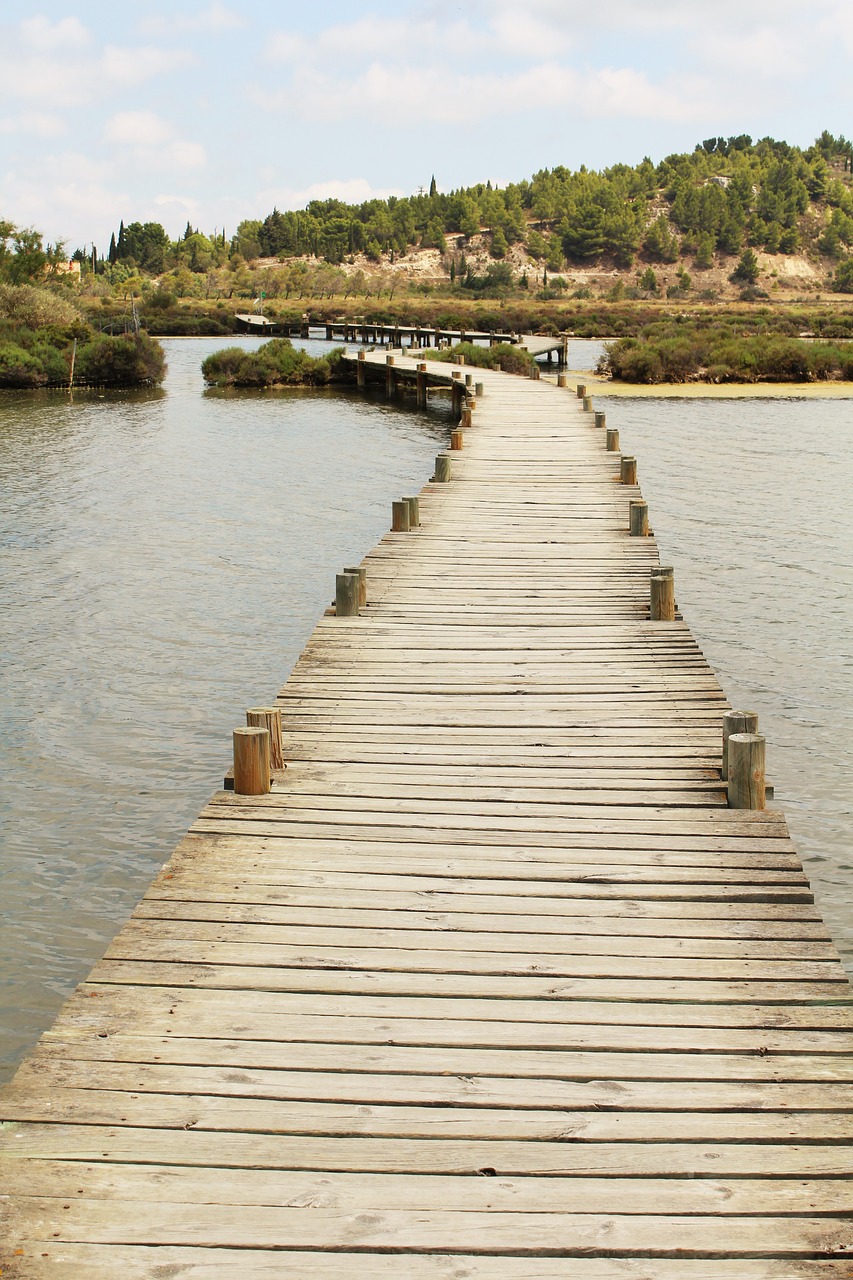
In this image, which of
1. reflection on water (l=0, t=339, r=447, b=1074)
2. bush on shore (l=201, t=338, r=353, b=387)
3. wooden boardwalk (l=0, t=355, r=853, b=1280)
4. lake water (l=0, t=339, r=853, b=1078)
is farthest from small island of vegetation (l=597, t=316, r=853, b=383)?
wooden boardwalk (l=0, t=355, r=853, b=1280)

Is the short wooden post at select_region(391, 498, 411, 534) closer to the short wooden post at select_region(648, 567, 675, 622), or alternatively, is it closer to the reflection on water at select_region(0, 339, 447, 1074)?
the reflection on water at select_region(0, 339, 447, 1074)

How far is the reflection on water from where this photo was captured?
7246 millimetres

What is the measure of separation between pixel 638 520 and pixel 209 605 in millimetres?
4732

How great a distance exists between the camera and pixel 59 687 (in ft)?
35.1

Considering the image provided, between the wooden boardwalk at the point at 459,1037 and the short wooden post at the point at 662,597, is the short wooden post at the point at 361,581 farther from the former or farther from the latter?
the wooden boardwalk at the point at 459,1037


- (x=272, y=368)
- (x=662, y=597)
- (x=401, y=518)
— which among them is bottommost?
(x=662, y=597)

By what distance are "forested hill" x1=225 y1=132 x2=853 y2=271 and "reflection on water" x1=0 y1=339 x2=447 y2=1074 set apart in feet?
342

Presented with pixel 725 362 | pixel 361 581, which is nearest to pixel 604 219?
pixel 725 362

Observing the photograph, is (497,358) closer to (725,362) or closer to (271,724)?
(725,362)

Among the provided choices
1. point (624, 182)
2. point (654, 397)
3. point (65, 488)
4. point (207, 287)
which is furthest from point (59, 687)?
point (624, 182)

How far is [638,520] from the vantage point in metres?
11.4

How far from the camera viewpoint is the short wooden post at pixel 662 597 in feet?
28.3

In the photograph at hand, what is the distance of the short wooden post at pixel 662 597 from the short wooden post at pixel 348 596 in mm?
2030

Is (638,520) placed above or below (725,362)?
below
